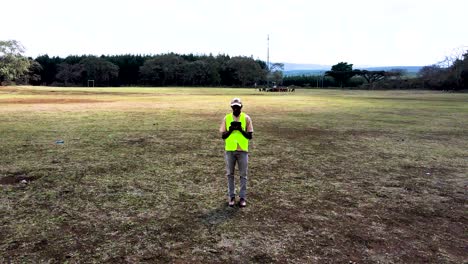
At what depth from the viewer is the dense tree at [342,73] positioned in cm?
9044

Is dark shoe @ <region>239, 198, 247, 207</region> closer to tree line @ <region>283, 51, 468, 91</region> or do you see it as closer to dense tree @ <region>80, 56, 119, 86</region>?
tree line @ <region>283, 51, 468, 91</region>

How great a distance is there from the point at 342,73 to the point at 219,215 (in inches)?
3548

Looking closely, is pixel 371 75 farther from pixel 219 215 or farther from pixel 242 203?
pixel 219 215

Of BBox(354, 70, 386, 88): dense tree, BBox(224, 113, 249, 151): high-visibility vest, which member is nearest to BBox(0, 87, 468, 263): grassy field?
BBox(224, 113, 249, 151): high-visibility vest

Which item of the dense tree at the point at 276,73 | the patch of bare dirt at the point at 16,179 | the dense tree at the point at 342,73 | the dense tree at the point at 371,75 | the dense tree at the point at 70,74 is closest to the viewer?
the patch of bare dirt at the point at 16,179

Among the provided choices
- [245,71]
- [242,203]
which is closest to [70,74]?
[245,71]

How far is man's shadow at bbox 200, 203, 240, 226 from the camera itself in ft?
17.5

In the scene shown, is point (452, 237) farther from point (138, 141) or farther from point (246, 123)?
point (138, 141)

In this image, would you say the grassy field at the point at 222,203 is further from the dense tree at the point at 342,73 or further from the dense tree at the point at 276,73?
the dense tree at the point at 276,73

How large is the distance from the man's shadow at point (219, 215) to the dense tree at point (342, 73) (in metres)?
89.4

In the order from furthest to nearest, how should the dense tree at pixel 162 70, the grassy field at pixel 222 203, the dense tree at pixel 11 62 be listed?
the dense tree at pixel 162 70
the dense tree at pixel 11 62
the grassy field at pixel 222 203

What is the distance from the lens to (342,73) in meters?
90.2

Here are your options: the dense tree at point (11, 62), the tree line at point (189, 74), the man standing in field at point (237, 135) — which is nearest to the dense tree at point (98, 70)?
the tree line at point (189, 74)

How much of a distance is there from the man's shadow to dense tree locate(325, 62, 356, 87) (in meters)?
89.4
